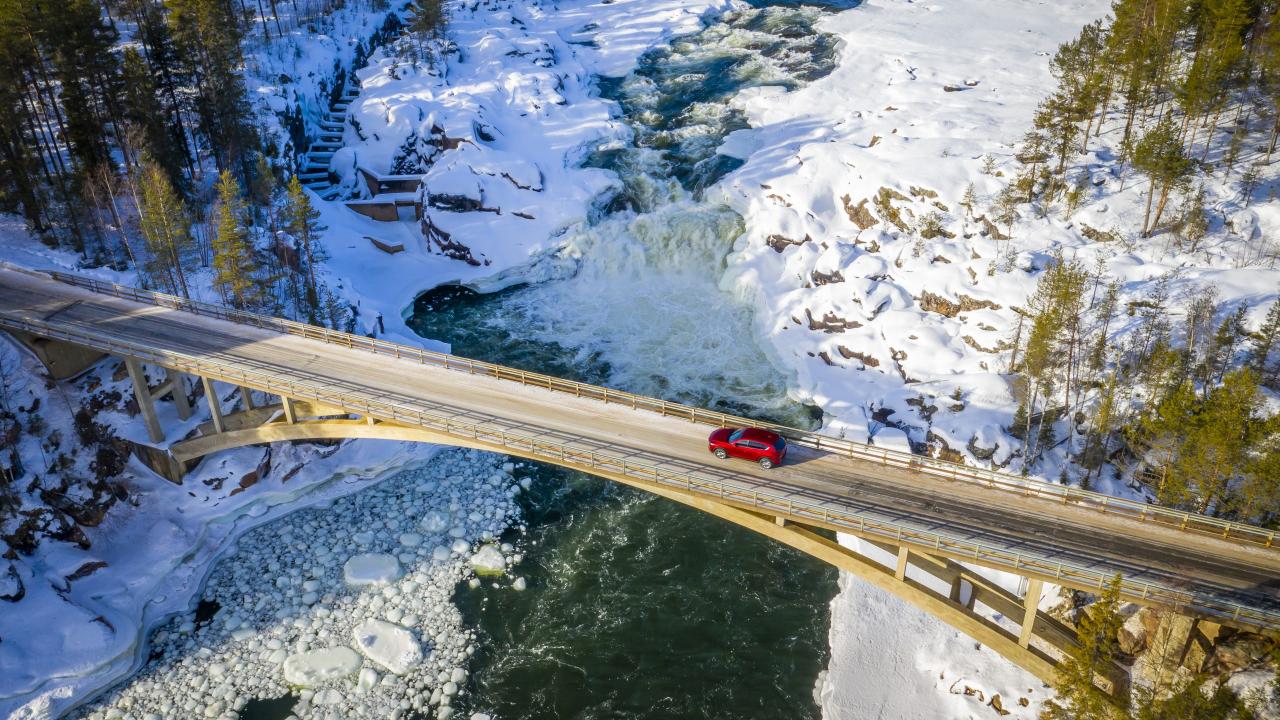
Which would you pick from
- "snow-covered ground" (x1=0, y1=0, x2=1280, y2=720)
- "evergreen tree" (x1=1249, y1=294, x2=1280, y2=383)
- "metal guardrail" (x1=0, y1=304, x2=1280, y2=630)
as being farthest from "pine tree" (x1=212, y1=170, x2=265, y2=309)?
"evergreen tree" (x1=1249, y1=294, x2=1280, y2=383)

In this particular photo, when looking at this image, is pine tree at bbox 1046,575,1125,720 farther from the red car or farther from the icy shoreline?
the icy shoreline

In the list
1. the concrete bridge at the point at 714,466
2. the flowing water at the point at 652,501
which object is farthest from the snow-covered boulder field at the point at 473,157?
the concrete bridge at the point at 714,466

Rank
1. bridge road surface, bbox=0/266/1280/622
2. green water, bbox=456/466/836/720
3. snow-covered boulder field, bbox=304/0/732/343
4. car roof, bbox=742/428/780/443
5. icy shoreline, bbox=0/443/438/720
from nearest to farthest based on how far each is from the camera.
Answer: bridge road surface, bbox=0/266/1280/622
car roof, bbox=742/428/780/443
green water, bbox=456/466/836/720
icy shoreline, bbox=0/443/438/720
snow-covered boulder field, bbox=304/0/732/343

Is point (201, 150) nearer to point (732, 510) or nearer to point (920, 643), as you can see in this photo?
point (732, 510)

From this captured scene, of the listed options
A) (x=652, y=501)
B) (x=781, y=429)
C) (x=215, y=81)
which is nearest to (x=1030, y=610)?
(x=781, y=429)

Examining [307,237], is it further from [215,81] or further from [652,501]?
[652,501]

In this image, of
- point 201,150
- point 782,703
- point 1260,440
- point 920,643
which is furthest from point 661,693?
point 201,150
